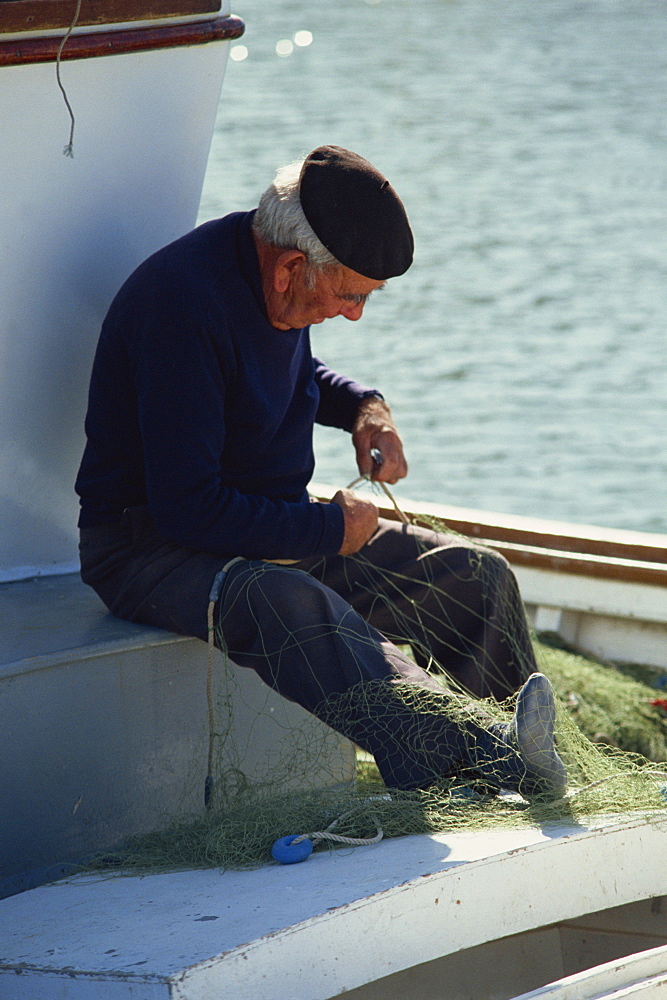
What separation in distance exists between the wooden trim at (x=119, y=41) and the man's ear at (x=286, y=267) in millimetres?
683

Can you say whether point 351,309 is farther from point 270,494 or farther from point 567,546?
point 567,546

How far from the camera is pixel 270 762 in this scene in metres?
2.71

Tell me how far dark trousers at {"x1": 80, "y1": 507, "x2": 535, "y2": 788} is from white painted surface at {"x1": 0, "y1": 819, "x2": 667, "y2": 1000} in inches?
7.9

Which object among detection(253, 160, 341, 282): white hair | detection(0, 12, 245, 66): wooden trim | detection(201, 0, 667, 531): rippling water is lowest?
detection(201, 0, 667, 531): rippling water

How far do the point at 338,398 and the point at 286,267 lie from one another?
629mm

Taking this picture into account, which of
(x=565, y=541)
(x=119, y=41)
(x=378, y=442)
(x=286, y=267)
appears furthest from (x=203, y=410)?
(x=565, y=541)

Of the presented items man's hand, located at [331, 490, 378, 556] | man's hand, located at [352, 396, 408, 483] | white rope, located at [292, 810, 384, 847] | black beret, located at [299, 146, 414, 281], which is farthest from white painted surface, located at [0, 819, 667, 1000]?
black beret, located at [299, 146, 414, 281]

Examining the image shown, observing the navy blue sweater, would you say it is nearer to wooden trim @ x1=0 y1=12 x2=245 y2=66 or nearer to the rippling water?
wooden trim @ x1=0 y1=12 x2=245 y2=66

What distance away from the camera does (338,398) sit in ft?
9.59

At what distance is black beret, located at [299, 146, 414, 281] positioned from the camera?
2.25m

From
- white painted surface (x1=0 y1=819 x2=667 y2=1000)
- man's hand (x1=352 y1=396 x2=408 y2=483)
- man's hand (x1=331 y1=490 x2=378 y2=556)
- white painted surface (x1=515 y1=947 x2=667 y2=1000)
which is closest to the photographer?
white painted surface (x1=0 y1=819 x2=667 y2=1000)

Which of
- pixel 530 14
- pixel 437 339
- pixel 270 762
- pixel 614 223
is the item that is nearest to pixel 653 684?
pixel 270 762

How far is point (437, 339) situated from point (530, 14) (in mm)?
11856

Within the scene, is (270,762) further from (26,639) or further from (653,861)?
(653,861)
